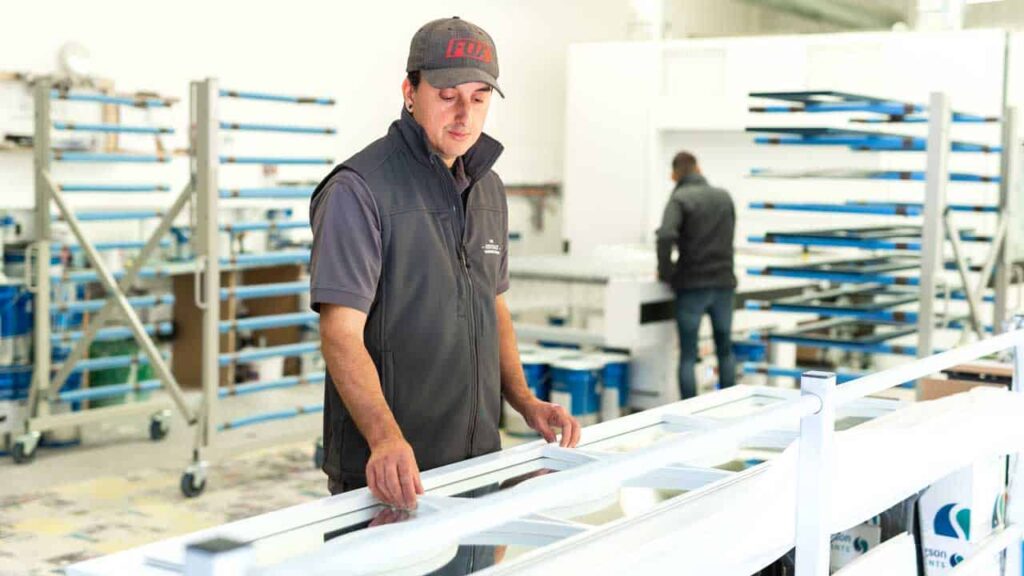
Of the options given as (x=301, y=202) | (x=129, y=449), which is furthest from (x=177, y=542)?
(x=301, y=202)

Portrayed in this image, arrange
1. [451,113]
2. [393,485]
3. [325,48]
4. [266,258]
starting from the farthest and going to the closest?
[325,48] < [266,258] < [451,113] < [393,485]

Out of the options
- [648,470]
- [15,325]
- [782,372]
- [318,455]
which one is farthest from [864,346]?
[648,470]

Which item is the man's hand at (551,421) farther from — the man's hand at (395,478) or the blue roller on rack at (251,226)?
the blue roller on rack at (251,226)

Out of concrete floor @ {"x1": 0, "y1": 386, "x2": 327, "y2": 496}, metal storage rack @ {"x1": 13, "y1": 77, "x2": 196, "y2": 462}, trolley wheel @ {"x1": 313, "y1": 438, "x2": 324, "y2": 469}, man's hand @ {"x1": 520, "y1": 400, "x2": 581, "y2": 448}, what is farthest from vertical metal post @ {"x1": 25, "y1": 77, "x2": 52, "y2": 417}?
man's hand @ {"x1": 520, "y1": 400, "x2": 581, "y2": 448}

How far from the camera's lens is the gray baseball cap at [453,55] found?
93.0 inches

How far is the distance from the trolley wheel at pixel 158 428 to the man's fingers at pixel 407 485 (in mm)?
5382

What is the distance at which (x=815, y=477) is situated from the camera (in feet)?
6.79

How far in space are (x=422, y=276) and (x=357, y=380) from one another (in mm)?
289

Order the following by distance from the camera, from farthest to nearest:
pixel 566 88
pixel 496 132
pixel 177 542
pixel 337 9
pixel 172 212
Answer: pixel 566 88 < pixel 496 132 < pixel 337 9 < pixel 172 212 < pixel 177 542

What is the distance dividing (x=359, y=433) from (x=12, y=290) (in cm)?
474

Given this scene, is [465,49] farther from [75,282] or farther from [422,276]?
[75,282]

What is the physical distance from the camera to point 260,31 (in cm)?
871

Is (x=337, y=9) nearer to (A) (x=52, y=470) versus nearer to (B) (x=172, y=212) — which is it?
(B) (x=172, y=212)

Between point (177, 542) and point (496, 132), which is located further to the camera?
point (496, 132)
